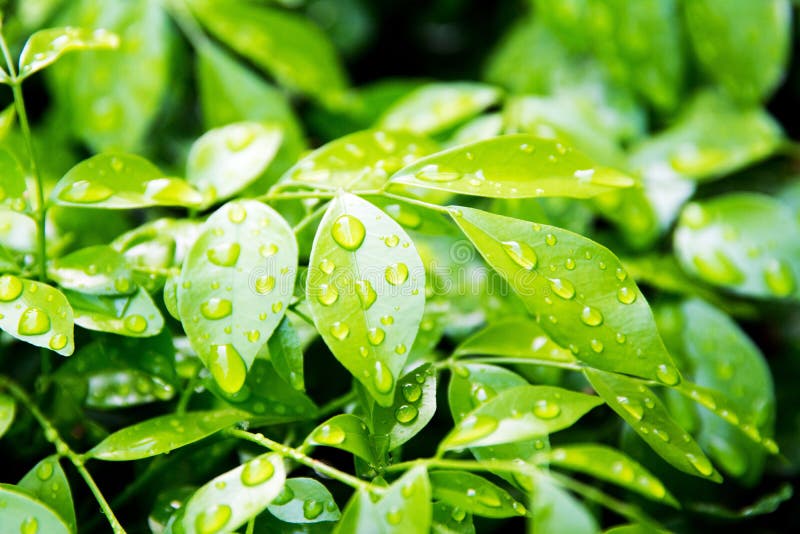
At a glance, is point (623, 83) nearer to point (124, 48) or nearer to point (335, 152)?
point (335, 152)

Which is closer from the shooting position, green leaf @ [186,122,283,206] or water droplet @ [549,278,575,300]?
water droplet @ [549,278,575,300]

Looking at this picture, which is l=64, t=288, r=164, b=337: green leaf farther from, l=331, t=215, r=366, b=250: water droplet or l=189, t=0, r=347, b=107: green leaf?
l=189, t=0, r=347, b=107: green leaf

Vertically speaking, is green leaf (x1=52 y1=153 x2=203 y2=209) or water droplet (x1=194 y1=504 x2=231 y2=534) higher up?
green leaf (x1=52 y1=153 x2=203 y2=209)

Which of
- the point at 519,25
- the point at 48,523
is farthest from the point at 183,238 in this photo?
the point at 519,25

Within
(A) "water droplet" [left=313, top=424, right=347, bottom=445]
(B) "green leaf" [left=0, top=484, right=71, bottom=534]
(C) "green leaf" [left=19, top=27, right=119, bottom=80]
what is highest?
(C) "green leaf" [left=19, top=27, right=119, bottom=80]

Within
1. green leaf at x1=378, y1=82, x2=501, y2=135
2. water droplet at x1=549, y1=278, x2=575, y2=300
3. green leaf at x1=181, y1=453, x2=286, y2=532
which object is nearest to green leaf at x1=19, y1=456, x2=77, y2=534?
green leaf at x1=181, y1=453, x2=286, y2=532

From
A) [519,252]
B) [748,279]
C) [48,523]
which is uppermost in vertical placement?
[519,252]

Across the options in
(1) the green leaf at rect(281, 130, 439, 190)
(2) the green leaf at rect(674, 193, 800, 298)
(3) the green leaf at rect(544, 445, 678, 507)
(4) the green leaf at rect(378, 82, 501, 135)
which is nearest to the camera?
(3) the green leaf at rect(544, 445, 678, 507)
